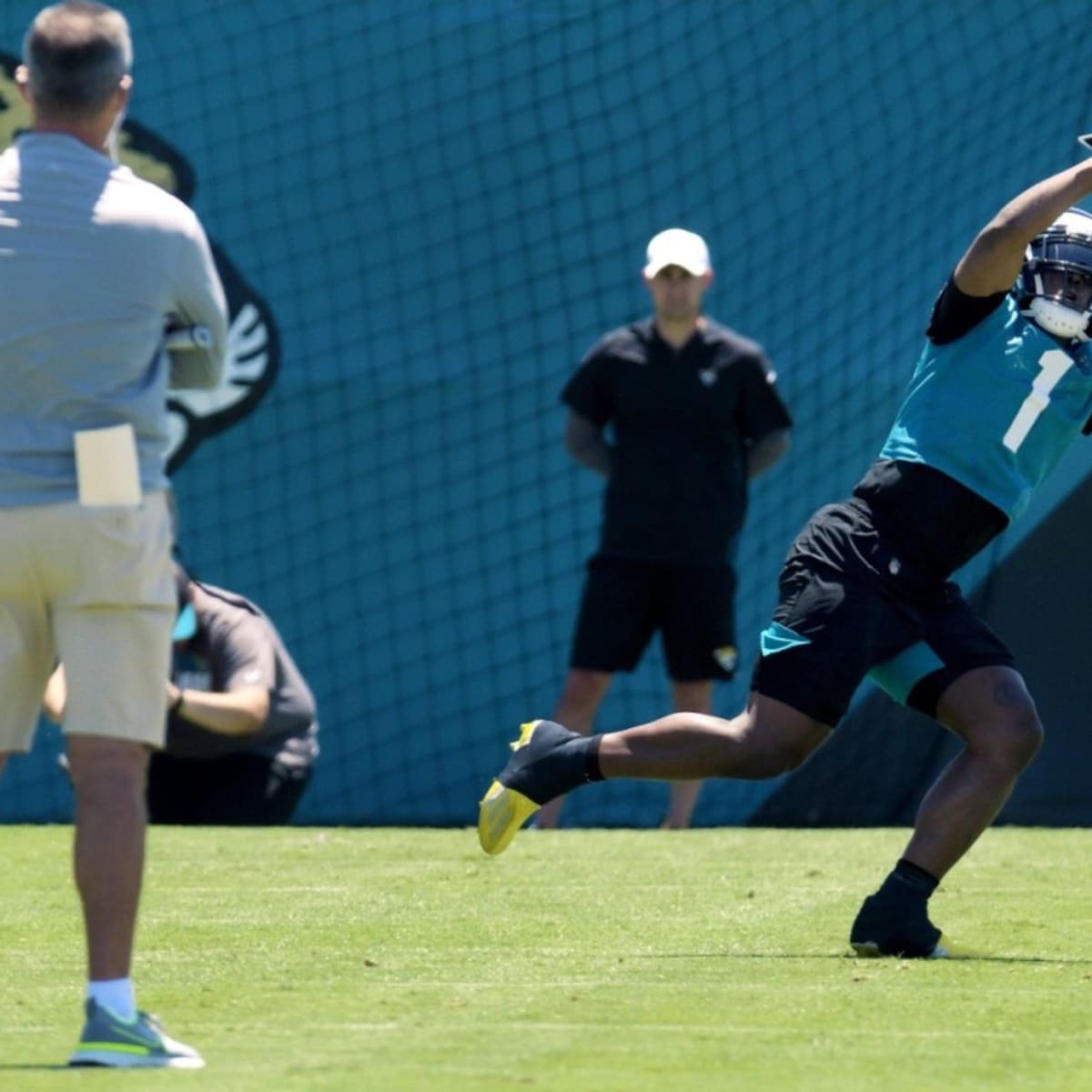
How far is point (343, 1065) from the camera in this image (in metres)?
4.15

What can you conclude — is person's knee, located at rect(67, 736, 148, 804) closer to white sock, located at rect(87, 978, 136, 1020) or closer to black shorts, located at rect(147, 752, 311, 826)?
white sock, located at rect(87, 978, 136, 1020)

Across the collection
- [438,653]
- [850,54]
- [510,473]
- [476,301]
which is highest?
[850,54]

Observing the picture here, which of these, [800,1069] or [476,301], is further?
[476,301]

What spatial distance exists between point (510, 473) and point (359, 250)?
1.07 m

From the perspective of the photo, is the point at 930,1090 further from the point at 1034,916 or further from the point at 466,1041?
the point at 1034,916

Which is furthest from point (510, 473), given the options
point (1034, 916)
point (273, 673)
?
point (1034, 916)

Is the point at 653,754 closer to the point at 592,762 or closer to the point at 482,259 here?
the point at 592,762

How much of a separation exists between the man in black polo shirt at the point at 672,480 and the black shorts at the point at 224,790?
1052 mm

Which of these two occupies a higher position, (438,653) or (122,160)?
(122,160)

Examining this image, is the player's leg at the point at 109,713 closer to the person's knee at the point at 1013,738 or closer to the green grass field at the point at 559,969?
the green grass field at the point at 559,969

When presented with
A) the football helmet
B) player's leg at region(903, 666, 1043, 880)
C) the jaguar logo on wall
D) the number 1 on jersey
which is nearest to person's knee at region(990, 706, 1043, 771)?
player's leg at region(903, 666, 1043, 880)

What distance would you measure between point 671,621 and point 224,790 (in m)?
1.75

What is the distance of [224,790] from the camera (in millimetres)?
9398

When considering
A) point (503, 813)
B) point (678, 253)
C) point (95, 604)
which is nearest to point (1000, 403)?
point (503, 813)
